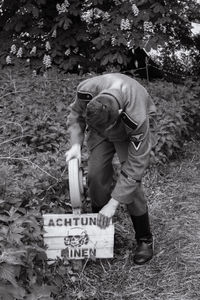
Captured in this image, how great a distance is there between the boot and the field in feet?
0.17

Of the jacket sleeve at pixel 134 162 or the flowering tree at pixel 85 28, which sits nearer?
the jacket sleeve at pixel 134 162

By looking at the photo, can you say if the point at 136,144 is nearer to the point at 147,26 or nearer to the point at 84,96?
the point at 84,96

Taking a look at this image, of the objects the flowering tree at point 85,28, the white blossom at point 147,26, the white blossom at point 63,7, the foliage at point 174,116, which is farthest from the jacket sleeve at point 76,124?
the white blossom at point 63,7

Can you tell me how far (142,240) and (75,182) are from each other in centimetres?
76

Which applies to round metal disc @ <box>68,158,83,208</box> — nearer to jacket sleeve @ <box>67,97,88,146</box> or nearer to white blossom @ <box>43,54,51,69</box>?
jacket sleeve @ <box>67,97,88,146</box>

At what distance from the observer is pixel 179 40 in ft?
22.7

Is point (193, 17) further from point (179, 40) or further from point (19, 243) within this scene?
point (19, 243)

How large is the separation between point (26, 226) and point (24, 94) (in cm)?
266

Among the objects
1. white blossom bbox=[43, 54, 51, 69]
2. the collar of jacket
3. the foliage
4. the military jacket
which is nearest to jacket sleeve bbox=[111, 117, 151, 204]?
the military jacket

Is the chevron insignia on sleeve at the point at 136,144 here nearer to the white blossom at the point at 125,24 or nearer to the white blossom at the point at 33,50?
the white blossom at the point at 125,24

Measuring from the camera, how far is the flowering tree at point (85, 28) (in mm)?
5430

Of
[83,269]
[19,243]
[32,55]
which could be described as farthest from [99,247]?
[32,55]

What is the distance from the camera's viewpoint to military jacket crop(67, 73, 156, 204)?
7.61 ft

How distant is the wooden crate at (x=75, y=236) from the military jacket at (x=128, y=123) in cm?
33
